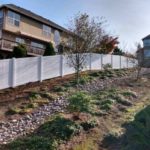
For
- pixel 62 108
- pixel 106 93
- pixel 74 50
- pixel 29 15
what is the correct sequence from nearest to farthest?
pixel 62 108 → pixel 106 93 → pixel 74 50 → pixel 29 15

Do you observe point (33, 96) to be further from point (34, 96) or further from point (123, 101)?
point (123, 101)

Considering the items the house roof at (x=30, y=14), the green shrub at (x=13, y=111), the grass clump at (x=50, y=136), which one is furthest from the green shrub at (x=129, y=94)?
the house roof at (x=30, y=14)

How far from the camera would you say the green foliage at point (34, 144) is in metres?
10.4

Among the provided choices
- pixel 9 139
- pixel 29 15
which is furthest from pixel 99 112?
pixel 29 15

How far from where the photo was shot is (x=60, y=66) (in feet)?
75.7

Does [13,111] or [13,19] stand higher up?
[13,19]

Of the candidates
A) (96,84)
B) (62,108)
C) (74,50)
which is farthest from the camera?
(74,50)

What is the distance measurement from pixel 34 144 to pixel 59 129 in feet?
3.57

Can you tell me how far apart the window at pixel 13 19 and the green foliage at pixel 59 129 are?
29.6m

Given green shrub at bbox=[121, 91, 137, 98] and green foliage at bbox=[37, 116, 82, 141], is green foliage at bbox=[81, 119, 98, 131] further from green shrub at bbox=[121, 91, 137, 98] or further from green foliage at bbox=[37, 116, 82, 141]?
green shrub at bbox=[121, 91, 137, 98]

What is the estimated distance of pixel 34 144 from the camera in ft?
35.1

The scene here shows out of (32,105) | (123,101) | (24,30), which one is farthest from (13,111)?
(24,30)

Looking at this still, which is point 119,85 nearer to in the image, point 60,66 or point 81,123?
point 60,66

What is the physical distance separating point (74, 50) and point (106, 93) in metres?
5.93
